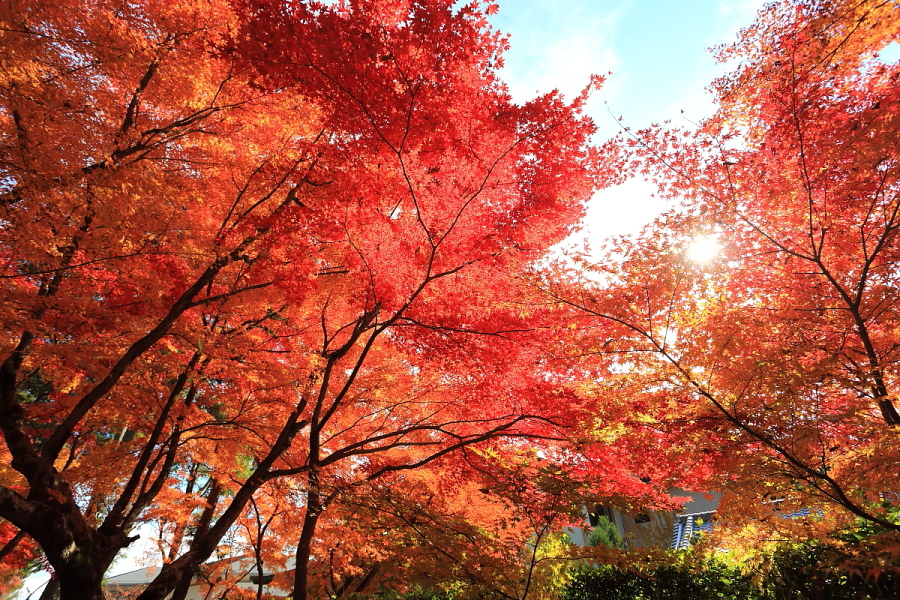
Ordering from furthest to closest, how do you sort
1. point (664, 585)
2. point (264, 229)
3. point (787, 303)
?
point (664, 585), point (264, 229), point (787, 303)

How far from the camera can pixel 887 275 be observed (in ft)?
14.4

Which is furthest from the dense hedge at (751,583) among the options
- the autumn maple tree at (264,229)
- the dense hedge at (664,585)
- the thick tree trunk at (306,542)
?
the thick tree trunk at (306,542)

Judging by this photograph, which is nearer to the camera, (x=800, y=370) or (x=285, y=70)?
(x=800, y=370)

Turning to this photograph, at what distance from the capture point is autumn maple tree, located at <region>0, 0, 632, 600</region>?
4.84 meters

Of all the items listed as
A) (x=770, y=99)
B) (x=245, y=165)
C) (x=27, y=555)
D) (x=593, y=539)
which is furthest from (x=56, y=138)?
(x=593, y=539)

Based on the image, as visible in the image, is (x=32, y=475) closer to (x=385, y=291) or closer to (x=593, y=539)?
(x=385, y=291)

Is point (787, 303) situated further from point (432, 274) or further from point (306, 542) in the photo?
point (306, 542)

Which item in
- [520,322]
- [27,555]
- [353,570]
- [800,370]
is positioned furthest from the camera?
[27,555]

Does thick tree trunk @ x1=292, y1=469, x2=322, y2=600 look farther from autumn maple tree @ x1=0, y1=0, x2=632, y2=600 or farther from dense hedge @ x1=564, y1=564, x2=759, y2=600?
dense hedge @ x1=564, y1=564, x2=759, y2=600

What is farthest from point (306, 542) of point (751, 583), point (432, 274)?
point (751, 583)

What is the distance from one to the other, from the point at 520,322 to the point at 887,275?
12.8ft

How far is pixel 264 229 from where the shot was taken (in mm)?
6664

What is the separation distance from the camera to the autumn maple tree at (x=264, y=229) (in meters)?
4.84

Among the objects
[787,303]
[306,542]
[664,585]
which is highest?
[787,303]
